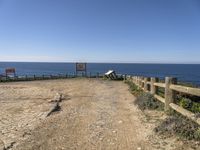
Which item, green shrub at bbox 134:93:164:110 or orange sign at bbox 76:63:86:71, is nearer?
green shrub at bbox 134:93:164:110

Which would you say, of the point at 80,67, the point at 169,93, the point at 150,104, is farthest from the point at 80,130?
the point at 80,67

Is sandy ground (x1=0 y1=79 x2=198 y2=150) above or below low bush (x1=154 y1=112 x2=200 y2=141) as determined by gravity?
below

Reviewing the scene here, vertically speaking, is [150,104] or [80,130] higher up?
[150,104]

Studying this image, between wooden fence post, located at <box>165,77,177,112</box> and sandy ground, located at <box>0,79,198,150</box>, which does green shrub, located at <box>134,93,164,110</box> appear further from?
wooden fence post, located at <box>165,77,177,112</box>

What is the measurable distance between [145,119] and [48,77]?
36330 mm

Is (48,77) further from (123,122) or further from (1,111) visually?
(123,122)

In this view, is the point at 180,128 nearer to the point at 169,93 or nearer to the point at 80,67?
the point at 169,93

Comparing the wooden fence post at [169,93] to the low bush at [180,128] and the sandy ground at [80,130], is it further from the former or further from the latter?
the low bush at [180,128]

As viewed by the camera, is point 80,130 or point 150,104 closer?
point 80,130

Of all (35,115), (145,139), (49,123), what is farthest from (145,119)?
(35,115)

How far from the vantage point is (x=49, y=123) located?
9727 mm

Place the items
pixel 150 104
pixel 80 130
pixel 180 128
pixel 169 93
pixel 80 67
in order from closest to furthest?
1. pixel 180 128
2. pixel 80 130
3. pixel 169 93
4. pixel 150 104
5. pixel 80 67

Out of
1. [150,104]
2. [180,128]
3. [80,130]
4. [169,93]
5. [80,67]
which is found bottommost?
[80,130]

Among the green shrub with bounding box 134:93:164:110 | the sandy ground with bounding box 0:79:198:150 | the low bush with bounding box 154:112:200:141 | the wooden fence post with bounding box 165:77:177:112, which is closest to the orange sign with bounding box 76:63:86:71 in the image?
the green shrub with bounding box 134:93:164:110
